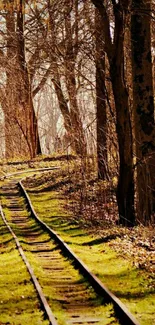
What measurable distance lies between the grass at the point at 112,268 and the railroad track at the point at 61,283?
237 mm

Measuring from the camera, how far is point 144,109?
16.5m

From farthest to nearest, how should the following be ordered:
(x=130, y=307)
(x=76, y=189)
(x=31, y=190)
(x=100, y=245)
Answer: (x=31, y=190) < (x=76, y=189) < (x=100, y=245) < (x=130, y=307)

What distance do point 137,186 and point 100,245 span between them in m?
2.94

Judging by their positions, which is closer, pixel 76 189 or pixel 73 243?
pixel 73 243

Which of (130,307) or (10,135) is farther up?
(10,135)

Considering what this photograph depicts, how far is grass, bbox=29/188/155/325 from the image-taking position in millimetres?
9540

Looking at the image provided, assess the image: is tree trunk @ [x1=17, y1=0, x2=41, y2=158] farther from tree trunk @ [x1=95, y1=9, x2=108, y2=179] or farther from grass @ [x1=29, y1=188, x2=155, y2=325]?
grass @ [x1=29, y1=188, x2=155, y2=325]

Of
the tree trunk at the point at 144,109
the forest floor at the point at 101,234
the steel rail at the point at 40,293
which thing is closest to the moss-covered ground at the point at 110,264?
the forest floor at the point at 101,234

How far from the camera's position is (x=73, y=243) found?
14766 millimetres

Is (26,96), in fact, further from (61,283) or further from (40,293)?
(40,293)

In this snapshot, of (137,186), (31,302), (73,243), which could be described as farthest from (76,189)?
(31,302)

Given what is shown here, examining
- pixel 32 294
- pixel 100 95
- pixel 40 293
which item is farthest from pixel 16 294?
pixel 100 95

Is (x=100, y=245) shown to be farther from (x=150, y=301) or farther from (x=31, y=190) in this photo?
(x=31, y=190)

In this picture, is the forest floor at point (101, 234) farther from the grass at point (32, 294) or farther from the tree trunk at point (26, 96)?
the tree trunk at point (26, 96)
